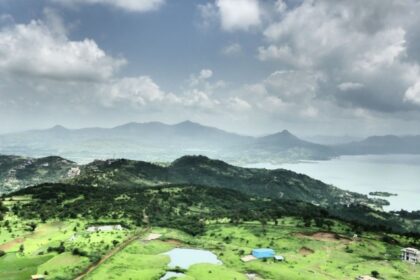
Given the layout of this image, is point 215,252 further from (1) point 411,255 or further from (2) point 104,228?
(1) point 411,255

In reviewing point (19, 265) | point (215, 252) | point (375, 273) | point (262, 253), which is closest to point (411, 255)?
point (375, 273)

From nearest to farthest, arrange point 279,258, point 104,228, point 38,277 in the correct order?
1. point 38,277
2. point 279,258
3. point 104,228

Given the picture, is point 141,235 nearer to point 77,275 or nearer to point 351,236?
point 77,275

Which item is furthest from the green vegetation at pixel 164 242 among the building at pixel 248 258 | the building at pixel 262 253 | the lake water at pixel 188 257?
the building at pixel 262 253

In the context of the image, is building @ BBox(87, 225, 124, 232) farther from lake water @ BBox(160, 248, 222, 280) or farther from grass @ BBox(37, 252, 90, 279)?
lake water @ BBox(160, 248, 222, 280)

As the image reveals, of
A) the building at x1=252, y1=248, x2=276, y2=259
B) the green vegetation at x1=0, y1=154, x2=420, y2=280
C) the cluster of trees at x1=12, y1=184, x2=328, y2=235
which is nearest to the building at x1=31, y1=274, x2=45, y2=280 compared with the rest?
the green vegetation at x1=0, y1=154, x2=420, y2=280
